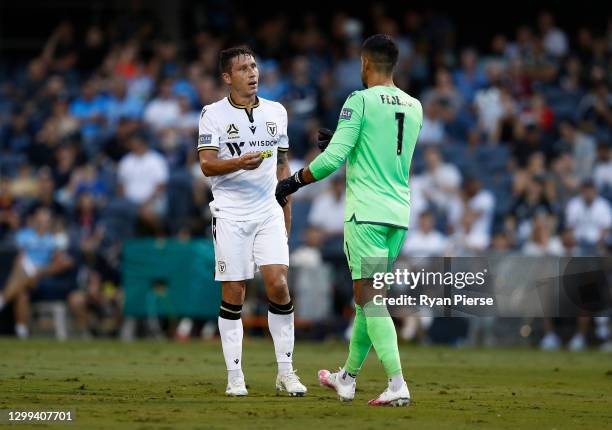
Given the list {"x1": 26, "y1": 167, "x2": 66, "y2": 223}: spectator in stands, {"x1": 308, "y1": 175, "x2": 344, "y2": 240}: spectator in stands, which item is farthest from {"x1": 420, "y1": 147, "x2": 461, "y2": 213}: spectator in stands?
{"x1": 26, "y1": 167, "x2": 66, "y2": 223}: spectator in stands

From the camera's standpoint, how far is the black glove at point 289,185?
32.1 ft

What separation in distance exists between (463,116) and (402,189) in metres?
14.3

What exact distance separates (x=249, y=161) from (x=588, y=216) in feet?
39.6

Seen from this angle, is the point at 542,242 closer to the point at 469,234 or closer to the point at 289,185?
the point at 469,234

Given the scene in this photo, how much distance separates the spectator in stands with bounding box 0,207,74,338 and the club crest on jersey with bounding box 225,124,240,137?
444 inches

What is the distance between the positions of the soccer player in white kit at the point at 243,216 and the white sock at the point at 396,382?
1171 millimetres

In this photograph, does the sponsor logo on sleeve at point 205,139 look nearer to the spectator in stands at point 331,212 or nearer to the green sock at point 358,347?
the green sock at point 358,347

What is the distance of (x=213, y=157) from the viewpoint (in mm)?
10508

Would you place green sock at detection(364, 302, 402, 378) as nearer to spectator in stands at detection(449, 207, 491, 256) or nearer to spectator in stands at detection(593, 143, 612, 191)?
spectator in stands at detection(449, 207, 491, 256)

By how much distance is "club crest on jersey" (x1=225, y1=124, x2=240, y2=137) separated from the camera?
1062 cm

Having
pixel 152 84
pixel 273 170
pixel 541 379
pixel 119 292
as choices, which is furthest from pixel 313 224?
pixel 273 170

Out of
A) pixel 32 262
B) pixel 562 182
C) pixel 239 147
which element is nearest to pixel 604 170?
pixel 562 182

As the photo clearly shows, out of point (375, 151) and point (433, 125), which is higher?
point (433, 125)

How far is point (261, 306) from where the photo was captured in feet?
67.0
